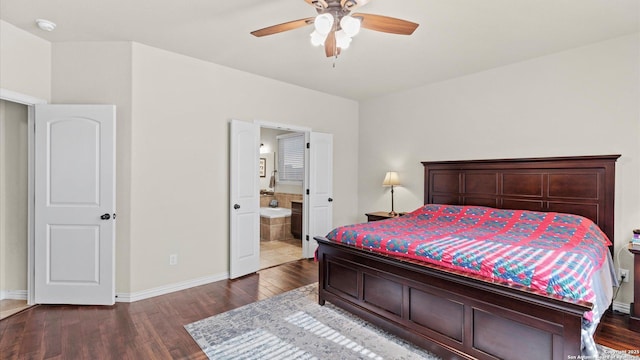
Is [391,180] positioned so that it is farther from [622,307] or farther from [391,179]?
[622,307]

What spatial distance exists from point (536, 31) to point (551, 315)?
2.60 metres

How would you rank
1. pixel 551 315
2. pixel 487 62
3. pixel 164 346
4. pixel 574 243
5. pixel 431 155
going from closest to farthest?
pixel 551 315
pixel 164 346
pixel 574 243
pixel 487 62
pixel 431 155

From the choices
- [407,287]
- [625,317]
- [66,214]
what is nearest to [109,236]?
[66,214]

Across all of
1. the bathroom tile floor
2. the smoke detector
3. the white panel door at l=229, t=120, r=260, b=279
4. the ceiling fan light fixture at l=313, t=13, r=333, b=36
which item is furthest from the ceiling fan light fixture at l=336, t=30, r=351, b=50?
the bathroom tile floor

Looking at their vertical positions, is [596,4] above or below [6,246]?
above

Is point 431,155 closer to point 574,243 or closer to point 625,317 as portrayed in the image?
point 574,243

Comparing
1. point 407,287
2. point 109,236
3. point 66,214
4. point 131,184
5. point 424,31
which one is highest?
point 424,31

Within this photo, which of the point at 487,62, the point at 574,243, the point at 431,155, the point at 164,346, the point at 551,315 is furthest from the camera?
the point at 431,155

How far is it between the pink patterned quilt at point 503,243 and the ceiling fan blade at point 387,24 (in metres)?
1.61

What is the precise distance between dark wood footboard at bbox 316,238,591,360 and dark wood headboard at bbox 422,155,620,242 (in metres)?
2.15

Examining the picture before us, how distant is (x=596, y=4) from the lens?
2.45m

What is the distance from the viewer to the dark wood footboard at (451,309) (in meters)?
1.69

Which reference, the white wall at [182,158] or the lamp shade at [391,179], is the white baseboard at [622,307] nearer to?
the lamp shade at [391,179]

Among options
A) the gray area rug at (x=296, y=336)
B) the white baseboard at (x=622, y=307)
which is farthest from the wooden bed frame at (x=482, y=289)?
the white baseboard at (x=622, y=307)
